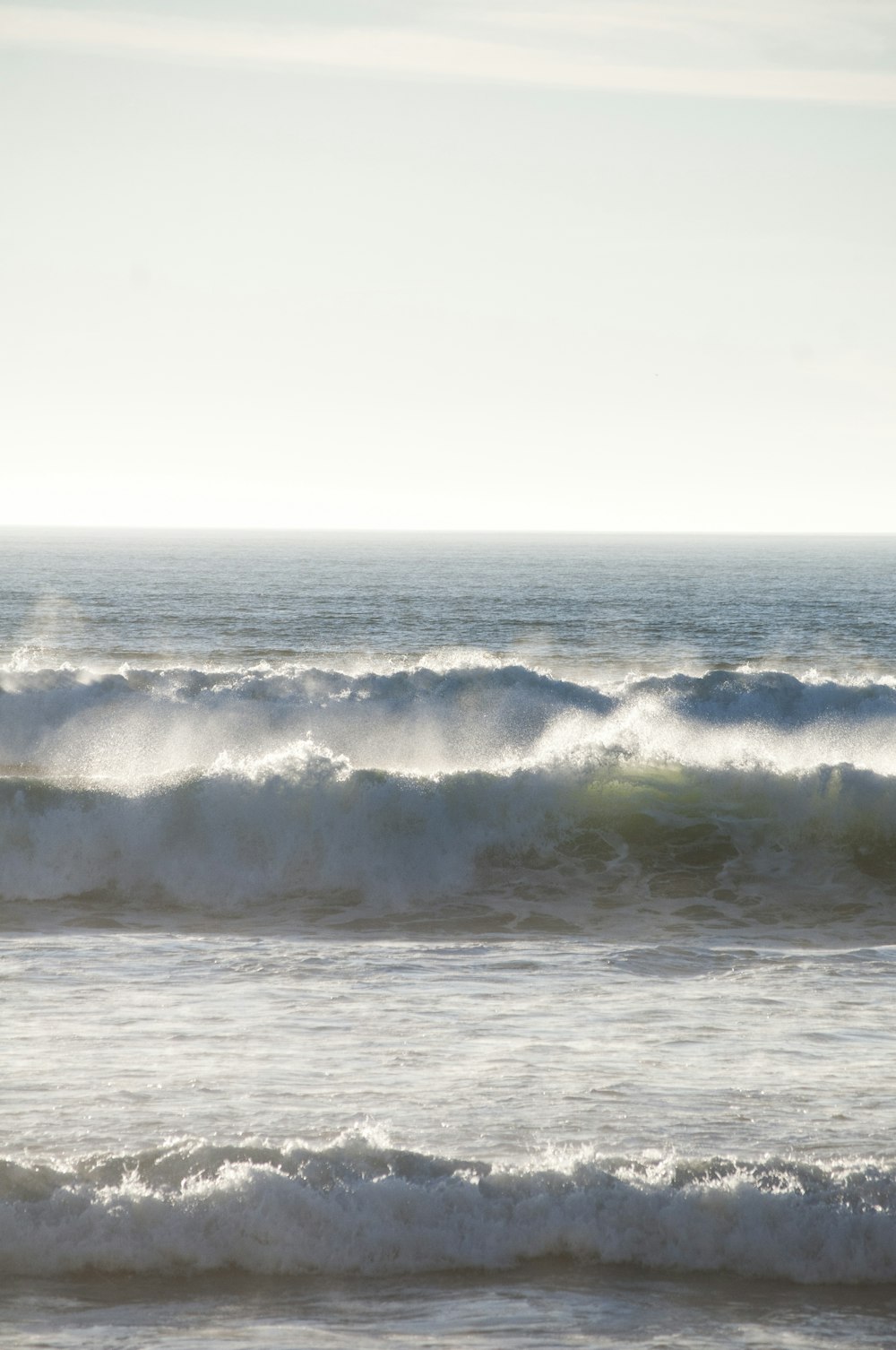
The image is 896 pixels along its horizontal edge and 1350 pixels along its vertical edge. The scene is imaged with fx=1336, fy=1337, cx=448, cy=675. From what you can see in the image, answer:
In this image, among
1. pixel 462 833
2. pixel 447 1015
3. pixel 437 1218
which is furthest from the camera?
pixel 462 833

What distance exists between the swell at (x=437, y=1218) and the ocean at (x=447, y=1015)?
0.02m

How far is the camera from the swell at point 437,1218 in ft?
20.5

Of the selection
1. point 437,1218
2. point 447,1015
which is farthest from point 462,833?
point 437,1218

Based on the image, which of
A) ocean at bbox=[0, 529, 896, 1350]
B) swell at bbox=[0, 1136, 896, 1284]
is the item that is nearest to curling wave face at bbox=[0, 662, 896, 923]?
ocean at bbox=[0, 529, 896, 1350]

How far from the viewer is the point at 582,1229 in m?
6.37

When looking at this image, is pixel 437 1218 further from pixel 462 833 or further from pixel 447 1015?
pixel 462 833

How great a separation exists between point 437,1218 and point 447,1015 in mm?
3188

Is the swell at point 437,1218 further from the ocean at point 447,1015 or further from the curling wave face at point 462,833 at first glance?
the curling wave face at point 462,833

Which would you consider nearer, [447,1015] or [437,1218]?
[437,1218]

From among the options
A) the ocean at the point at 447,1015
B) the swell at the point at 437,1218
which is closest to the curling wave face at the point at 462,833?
the ocean at the point at 447,1015

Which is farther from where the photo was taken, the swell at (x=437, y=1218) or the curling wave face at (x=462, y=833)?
the curling wave face at (x=462, y=833)

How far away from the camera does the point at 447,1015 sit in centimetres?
955

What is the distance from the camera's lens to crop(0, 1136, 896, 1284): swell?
245 inches

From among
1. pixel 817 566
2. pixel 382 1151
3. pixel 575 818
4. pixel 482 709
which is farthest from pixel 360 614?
pixel 817 566
